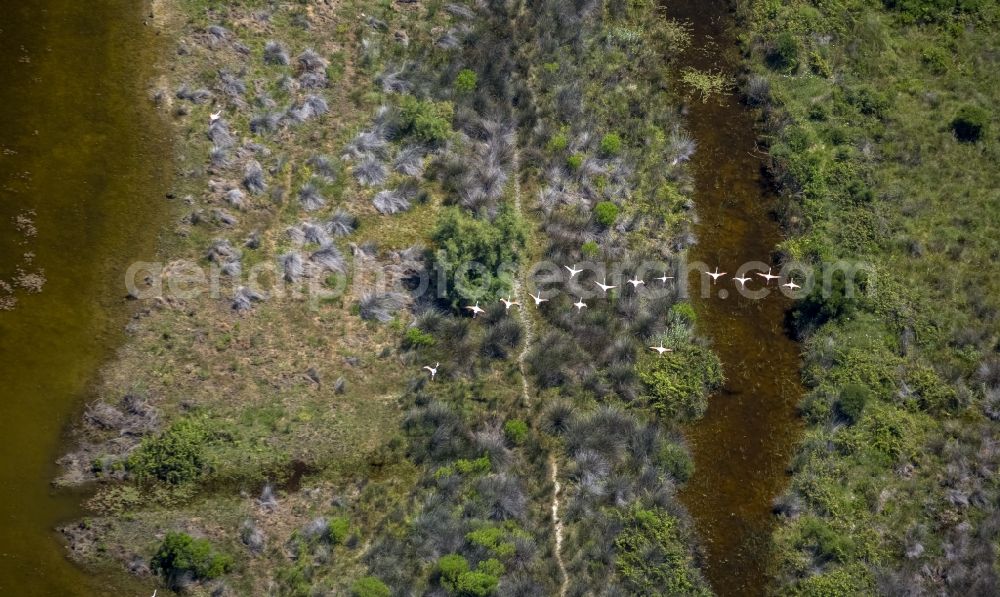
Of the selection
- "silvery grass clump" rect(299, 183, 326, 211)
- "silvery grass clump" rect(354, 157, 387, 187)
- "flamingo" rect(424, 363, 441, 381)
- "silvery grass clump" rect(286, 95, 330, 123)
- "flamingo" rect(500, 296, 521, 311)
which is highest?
"silvery grass clump" rect(286, 95, 330, 123)

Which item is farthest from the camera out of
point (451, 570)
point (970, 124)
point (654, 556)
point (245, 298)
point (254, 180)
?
point (970, 124)

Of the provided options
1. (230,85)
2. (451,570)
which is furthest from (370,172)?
(451,570)

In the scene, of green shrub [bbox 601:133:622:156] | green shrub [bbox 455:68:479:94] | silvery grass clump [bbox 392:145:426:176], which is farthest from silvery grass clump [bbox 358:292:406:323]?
green shrub [bbox 601:133:622:156]

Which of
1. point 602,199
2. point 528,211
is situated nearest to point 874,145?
point 602,199

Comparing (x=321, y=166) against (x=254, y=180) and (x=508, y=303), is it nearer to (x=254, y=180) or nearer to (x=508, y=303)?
(x=254, y=180)

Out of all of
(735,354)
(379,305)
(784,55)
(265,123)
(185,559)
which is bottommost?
(185,559)

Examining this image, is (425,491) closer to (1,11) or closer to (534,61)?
(534,61)

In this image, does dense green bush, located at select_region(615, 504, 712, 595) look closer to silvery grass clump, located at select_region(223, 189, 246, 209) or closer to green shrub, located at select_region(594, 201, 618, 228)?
green shrub, located at select_region(594, 201, 618, 228)
